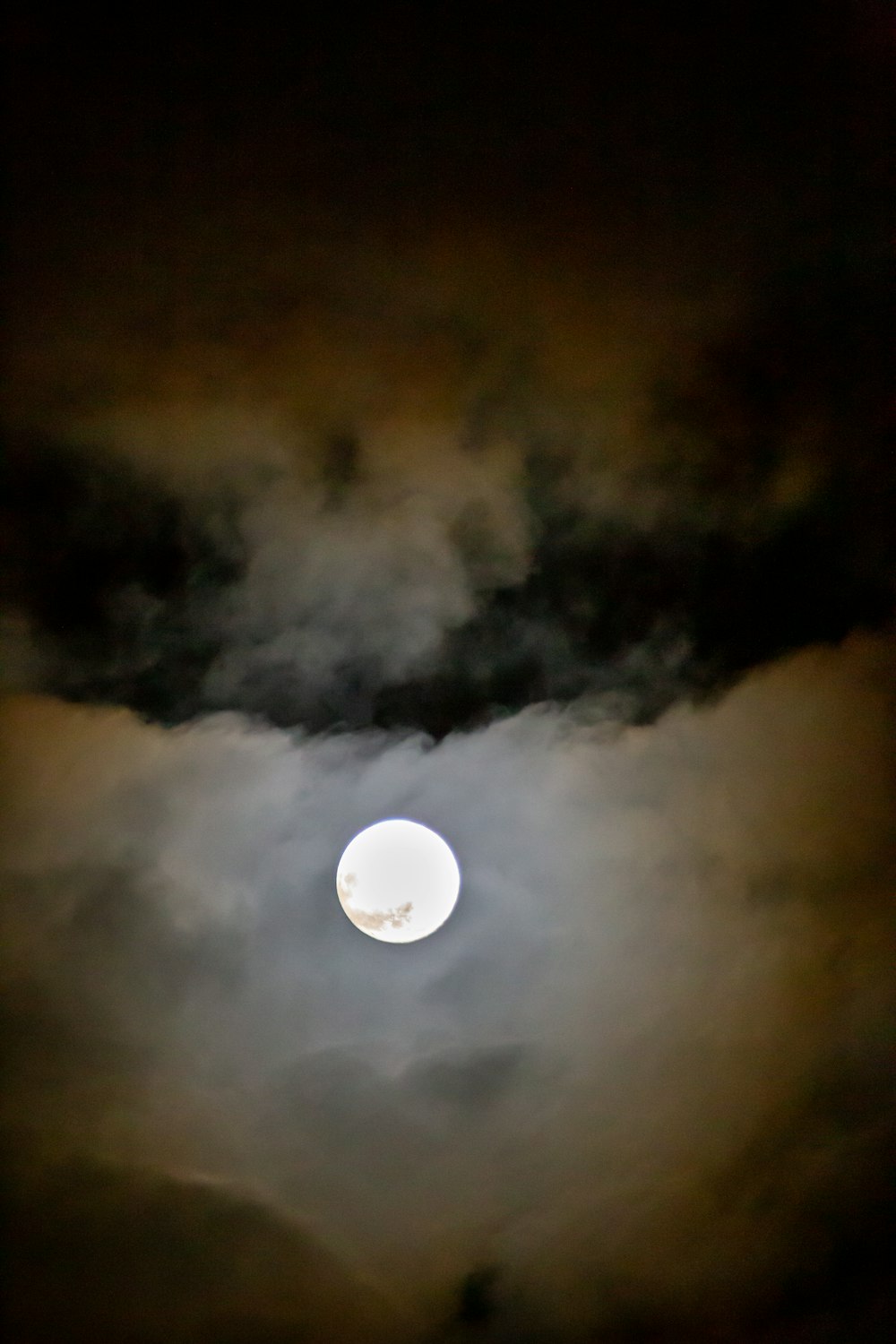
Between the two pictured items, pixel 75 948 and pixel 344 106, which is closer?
pixel 344 106

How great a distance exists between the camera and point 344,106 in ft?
12.5

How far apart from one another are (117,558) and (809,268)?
9.08ft

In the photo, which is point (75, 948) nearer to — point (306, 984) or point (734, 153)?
point (306, 984)

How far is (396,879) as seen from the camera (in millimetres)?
4121

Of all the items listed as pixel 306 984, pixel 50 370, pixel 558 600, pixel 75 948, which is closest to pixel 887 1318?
pixel 306 984

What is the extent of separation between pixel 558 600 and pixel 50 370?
2.06 metres

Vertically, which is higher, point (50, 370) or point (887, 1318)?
point (50, 370)

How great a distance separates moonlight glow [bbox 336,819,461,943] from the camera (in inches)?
162

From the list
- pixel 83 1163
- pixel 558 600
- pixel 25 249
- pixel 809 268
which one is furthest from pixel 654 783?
pixel 25 249

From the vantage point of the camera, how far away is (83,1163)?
4.28 meters

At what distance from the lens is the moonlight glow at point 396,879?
4125 millimetres

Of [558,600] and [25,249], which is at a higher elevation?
[25,249]

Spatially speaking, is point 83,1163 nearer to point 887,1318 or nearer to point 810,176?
point 887,1318

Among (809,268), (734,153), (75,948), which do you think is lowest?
(75,948)
